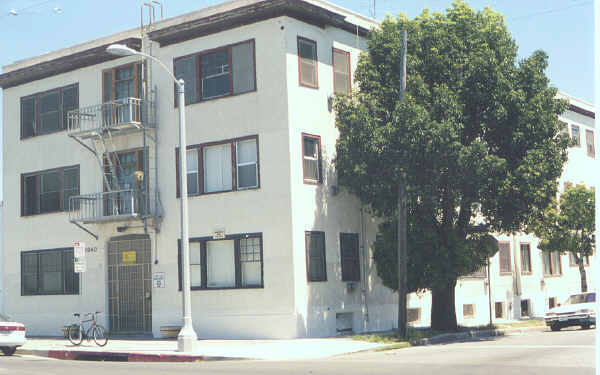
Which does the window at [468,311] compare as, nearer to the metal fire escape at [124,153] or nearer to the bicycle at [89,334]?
the metal fire escape at [124,153]

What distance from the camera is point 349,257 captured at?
27453 mm

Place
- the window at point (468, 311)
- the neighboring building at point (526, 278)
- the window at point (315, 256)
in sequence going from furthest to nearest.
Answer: the neighboring building at point (526, 278) < the window at point (468, 311) < the window at point (315, 256)

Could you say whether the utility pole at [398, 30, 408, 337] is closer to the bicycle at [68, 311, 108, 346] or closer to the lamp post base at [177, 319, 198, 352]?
the lamp post base at [177, 319, 198, 352]

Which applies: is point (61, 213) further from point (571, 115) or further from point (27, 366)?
point (571, 115)

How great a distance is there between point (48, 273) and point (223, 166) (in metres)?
10.0

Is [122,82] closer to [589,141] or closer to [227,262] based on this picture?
[227,262]

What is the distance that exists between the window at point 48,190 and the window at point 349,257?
11.3m

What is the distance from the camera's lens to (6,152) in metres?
34.2

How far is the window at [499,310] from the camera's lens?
35719 mm

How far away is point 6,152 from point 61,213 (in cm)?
460

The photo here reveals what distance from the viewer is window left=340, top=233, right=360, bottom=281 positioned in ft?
89.1

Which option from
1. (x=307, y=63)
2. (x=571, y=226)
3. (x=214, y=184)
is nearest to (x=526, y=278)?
(x=571, y=226)

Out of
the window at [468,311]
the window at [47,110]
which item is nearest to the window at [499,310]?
the window at [468,311]

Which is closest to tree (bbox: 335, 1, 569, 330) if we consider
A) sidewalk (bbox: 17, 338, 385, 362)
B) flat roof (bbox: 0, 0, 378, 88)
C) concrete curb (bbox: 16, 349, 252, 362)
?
flat roof (bbox: 0, 0, 378, 88)
